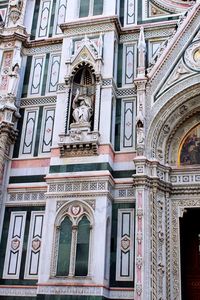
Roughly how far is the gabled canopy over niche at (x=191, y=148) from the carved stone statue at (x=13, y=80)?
5.82 m

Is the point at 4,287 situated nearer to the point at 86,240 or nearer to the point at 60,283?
the point at 60,283

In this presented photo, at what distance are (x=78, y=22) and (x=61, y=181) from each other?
5772mm

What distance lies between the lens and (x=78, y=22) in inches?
631

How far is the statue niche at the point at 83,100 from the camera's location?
1438 cm

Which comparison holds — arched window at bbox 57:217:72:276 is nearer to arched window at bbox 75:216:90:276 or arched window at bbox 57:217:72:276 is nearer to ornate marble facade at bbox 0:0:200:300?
ornate marble facade at bbox 0:0:200:300

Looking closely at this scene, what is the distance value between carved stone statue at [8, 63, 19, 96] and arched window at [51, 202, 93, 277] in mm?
4629

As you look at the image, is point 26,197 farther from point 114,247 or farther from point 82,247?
point 114,247

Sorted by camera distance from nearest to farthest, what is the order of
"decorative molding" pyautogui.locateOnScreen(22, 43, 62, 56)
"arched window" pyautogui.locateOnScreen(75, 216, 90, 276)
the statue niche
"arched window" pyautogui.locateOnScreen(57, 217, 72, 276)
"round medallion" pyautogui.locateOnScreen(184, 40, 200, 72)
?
"arched window" pyautogui.locateOnScreen(75, 216, 90, 276)
"arched window" pyautogui.locateOnScreen(57, 217, 72, 276)
the statue niche
"round medallion" pyautogui.locateOnScreen(184, 40, 200, 72)
"decorative molding" pyautogui.locateOnScreen(22, 43, 62, 56)

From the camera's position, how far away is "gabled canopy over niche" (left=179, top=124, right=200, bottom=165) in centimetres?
1441

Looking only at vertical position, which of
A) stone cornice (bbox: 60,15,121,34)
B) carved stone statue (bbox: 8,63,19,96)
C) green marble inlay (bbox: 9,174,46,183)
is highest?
stone cornice (bbox: 60,15,121,34)

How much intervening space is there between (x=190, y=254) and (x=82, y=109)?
5.52 meters

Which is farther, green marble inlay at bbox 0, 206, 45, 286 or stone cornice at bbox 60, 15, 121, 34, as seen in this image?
stone cornice at bbox 60, 15, 121, 34

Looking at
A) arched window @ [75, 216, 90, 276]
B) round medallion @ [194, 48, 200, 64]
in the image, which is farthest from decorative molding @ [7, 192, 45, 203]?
round medallion @ [194, 48, 200, 64]

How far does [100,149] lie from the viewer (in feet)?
45.7
